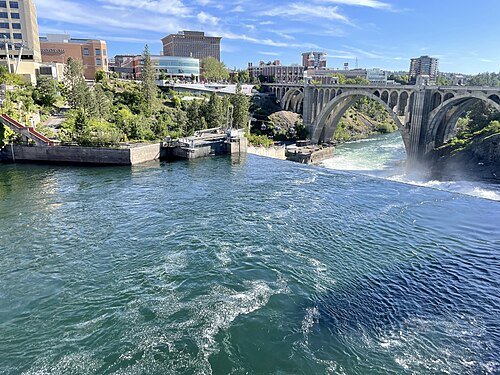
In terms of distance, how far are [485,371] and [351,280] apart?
6760mm

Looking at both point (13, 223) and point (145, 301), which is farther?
point (13, 223)

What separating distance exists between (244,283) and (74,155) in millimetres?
34081

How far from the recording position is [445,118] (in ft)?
188

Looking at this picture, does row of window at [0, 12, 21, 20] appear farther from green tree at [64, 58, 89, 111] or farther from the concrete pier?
the concrete pier

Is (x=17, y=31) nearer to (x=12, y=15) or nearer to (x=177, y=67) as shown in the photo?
(x=12, y=15)

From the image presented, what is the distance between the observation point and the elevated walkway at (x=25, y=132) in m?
44.8

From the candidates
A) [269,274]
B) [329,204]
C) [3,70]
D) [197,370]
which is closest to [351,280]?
[269,274]

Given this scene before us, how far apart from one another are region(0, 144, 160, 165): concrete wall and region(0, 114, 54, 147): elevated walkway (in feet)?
2.81

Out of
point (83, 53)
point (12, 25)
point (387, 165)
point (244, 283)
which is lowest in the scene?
point (387, 165)

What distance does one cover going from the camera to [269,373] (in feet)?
42.4

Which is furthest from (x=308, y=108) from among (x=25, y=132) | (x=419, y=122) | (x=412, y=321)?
(x=412, y=321)

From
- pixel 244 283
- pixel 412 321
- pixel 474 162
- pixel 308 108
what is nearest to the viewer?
pixel 412 321

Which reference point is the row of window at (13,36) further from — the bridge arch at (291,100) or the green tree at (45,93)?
the bridge arch at (291,100)

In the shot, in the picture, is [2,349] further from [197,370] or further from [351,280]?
Answer: [351,280]
